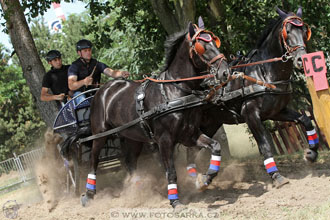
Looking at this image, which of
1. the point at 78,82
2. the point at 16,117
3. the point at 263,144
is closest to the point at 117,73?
the point at 78,82

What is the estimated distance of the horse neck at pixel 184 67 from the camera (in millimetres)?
6133

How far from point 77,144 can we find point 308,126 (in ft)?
13.2

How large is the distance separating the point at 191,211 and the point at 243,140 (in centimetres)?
1366

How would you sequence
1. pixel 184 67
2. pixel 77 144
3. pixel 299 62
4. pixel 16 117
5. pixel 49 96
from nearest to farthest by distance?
pixel 299 62 → pixel 184 67 → pixel 77 144 → pixel 49 96 → pixel 16 117

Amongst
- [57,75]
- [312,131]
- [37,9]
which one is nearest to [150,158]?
[57,75]

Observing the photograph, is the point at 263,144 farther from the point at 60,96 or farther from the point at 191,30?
the point at 60,96

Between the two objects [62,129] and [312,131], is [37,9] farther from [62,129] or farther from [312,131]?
[312,131]

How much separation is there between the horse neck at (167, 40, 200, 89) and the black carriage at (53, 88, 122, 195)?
210cm

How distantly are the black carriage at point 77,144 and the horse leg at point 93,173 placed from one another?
0.98 feet

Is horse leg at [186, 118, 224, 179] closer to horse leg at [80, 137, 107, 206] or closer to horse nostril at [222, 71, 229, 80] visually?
horse leg at [80, 137, 107, 206]

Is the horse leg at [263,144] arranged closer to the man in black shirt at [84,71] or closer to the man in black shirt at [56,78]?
the man in black shirt at [84,71]

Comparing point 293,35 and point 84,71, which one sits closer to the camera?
point 293,35

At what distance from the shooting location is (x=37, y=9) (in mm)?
11289

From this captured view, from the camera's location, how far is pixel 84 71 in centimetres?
811
